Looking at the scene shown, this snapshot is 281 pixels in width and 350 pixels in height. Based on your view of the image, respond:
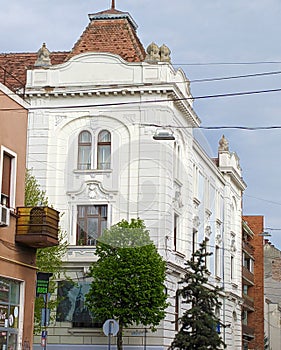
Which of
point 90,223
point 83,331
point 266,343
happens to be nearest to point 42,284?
point 83,331

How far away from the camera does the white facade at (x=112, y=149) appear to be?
123 feet

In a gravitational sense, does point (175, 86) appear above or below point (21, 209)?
above

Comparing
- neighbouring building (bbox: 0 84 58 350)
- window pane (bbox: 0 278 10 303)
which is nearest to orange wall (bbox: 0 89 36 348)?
neighbouring building (bbox: 0 84 58 350)

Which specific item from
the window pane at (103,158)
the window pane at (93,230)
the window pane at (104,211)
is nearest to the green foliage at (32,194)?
the window pane at (93,230)

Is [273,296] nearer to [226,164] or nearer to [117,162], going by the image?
[226,164]

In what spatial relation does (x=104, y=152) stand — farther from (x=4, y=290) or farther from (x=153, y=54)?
(x=4, y=290)

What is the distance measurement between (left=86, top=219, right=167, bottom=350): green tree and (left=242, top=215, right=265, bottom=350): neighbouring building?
98.7 feet

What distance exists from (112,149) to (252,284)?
33.1m

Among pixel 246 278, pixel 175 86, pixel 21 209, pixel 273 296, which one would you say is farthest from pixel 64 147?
pixel 273 296

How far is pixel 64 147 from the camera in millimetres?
39156

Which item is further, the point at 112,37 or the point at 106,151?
the point at 112,37

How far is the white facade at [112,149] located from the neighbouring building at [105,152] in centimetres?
4

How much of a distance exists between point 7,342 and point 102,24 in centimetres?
2167

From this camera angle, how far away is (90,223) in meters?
38.7
